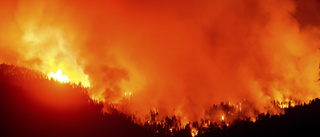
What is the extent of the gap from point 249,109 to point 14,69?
86.8 feet

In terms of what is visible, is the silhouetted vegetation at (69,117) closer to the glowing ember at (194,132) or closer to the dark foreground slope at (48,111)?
the dark foreground slope at (48,111)

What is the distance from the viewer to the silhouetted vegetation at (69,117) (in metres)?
27.5

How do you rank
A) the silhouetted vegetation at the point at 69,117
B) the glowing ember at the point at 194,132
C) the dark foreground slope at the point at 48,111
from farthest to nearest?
1. the glowing ember at the point at 194,132
2. the silhouetted vegetation at the point at 69,117
3. the dark foreground slope at the point at 48,111

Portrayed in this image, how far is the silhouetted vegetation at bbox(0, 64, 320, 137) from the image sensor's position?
90.3 ft

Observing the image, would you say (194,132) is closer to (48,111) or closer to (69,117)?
(69,117)

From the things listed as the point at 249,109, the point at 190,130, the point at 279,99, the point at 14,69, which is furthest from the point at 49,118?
the point at 279,99

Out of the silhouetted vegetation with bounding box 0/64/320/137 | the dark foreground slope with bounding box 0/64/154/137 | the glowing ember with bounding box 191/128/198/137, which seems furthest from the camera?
the glowing ember with bounding box 191/128/198/137

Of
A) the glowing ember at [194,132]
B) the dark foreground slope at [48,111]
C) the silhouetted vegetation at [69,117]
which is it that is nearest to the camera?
the dark foreground slope at [48,111]

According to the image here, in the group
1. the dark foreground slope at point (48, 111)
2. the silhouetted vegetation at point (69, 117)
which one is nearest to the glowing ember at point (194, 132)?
the silhouetted vegetation at point (69, 117)

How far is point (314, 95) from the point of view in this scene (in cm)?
4797

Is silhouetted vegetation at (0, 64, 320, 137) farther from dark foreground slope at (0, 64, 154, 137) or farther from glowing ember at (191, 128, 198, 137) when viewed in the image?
glowing ember at (191, 128, 198, 137)

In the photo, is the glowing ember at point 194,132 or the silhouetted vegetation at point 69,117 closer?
the silhouetted vegetation at point 69,117

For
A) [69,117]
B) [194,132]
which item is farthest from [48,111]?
[194,132]

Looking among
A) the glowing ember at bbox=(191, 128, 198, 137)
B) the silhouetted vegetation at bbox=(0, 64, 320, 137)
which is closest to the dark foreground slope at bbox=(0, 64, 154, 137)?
the silhouetted vegetation at bbox=(0, 64, 320, 137)
